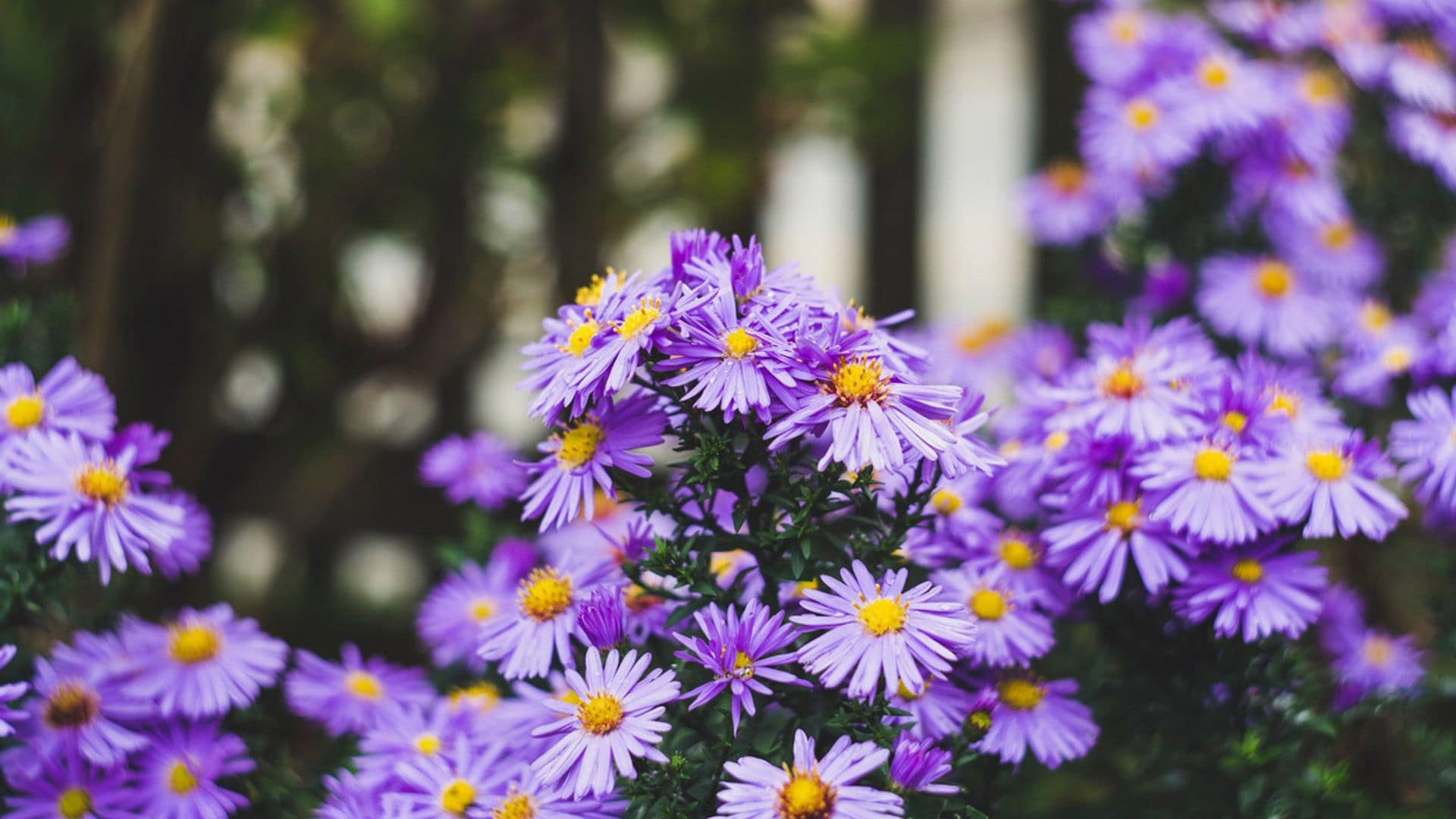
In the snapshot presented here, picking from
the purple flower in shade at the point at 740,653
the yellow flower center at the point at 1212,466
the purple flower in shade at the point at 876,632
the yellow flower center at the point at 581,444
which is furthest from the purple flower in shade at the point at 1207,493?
the yellow flower center at the point at 581,444

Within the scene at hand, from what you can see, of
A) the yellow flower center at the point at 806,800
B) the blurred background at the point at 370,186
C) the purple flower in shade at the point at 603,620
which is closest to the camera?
the yellow flower center at the point at 806,800

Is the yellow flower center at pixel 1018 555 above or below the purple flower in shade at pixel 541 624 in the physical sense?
above

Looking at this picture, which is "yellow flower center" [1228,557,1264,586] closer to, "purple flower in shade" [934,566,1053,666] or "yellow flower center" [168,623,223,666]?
"purple flower in shade" [934,566,1053,666]

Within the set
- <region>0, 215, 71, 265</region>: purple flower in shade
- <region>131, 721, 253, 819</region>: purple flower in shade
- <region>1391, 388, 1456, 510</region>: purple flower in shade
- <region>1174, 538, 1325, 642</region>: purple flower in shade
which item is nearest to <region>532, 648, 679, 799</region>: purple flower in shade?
<region>131, 721, 253, 819</region>: purple flower in shade

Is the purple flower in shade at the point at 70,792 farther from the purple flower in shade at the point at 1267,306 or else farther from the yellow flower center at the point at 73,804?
the purple flower in shade at the point at 1267,306

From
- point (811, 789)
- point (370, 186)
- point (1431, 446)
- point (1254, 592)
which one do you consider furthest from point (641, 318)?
point (370, 186)

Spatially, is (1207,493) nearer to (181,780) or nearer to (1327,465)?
(1327,465)

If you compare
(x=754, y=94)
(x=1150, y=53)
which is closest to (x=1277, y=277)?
(x=1150, y=53)
